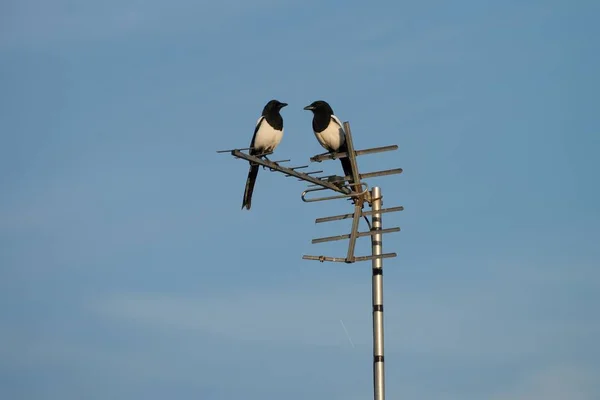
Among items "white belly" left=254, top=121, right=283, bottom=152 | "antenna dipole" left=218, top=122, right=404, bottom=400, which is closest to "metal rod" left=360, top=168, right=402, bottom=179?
"antenna dipole" left=218, top=122, right=404, bottom=400

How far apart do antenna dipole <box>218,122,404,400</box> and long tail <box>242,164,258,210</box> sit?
100cm

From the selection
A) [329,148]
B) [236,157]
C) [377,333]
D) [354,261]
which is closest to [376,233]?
[354,261]

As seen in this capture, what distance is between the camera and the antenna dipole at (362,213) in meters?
12.5

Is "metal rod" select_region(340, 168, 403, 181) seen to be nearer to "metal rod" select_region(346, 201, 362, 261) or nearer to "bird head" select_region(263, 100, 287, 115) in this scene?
"metal rod" select_region(346, 201, 362, 261)

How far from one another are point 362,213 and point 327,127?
3.15 metres

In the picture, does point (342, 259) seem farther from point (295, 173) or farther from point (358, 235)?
point (295, 173)

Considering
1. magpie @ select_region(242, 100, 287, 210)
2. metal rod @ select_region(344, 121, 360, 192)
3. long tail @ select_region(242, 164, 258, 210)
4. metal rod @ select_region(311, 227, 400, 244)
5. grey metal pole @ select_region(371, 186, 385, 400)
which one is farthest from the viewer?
magpie @ select_region(242, 100, 287, 210)

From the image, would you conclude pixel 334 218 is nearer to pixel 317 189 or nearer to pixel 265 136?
pixel 317 189

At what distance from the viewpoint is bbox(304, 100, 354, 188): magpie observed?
1645 cm

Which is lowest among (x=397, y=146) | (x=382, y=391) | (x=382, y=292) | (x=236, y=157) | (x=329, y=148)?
(x=382, y=391)

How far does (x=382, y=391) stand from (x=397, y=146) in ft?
9.94

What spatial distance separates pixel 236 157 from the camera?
1198 centimetres

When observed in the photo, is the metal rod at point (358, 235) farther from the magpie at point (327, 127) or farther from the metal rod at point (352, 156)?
the magpie at point (327, 127)

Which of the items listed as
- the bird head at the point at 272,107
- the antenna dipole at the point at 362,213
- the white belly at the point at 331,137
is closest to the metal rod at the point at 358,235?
the antenna dipole at the point at 362,213
